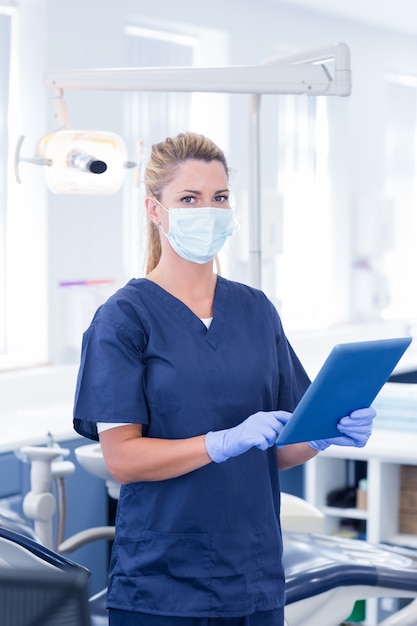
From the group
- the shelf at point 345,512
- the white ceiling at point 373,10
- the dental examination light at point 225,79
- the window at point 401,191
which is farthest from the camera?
the window at point 401,191

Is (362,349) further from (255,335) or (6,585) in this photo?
(6,585)

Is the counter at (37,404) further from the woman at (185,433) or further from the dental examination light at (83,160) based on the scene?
the woman at (185,433)

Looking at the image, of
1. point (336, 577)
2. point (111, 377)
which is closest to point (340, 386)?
point (111, 377)

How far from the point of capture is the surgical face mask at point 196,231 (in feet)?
5.29

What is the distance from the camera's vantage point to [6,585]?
0.66 metres

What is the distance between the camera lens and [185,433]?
153cm

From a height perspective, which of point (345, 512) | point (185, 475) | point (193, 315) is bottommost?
point (345, 512)

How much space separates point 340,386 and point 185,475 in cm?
28

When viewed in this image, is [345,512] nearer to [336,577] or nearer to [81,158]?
[336,577]

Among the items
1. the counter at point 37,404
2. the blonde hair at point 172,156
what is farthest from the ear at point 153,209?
the counter at point 37,404

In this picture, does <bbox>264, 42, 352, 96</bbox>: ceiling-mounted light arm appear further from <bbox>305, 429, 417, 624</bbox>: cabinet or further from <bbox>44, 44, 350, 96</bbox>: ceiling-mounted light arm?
<bbox>305, 429, 417, 624</bbox>: cabinet

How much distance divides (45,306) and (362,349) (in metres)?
2.40

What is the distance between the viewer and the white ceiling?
4844 mm

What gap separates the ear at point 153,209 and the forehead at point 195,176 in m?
0.05
